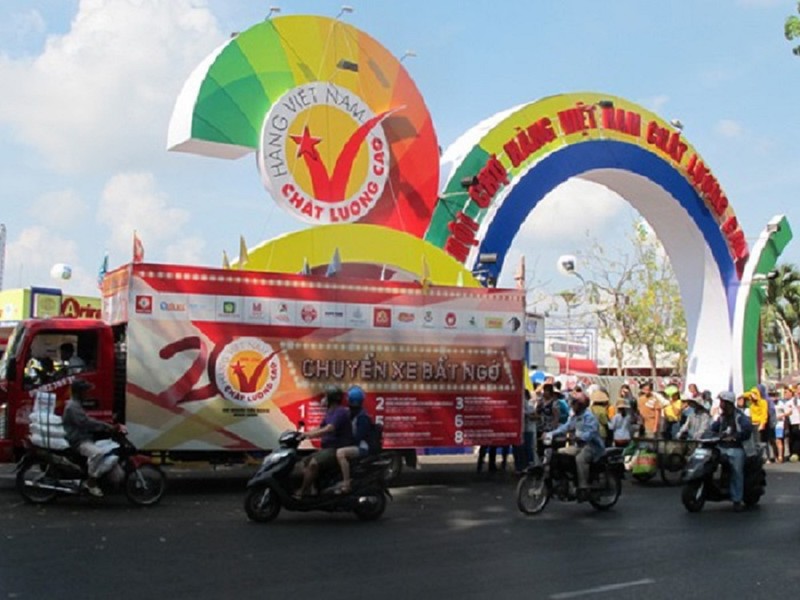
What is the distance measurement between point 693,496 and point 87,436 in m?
7.23

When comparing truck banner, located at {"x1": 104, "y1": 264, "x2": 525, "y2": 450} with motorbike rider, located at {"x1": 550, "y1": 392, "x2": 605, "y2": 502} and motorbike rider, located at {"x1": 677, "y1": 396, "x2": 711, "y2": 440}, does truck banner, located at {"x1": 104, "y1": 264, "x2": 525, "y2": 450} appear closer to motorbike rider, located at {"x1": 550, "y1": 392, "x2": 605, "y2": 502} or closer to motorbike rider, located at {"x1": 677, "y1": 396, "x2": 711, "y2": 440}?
motorbike rider, located at {"x1": 677, "y1": 396, "x2": 711, "y2": 440}

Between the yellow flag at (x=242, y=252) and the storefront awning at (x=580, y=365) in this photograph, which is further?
the storefront awning at (x=580, y=365)

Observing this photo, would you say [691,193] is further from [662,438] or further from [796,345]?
[796,345]

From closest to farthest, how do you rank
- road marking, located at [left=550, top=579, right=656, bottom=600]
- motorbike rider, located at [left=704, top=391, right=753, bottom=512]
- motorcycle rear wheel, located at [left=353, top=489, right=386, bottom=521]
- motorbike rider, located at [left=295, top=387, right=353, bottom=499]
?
road marking, located at [left=550, top=579, right=656, bottom=600], motorbike rider, located at [left=295, top=387, right=353, bottom=499], motorcycle rear wheel, located at [left=353, top=489, right=386, bottom=521], motorbike rider, located at [left=704, top=391, right=753, bottom=512]

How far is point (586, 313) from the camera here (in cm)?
4575

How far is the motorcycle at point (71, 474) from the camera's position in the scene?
12414mm

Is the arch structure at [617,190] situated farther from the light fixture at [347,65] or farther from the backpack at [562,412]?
the backpack at [562,412]

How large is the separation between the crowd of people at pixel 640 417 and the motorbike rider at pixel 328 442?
10.2 feet

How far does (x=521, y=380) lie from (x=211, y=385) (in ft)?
15.8

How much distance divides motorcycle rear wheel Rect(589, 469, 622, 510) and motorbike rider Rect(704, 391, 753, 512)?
132 centimetres

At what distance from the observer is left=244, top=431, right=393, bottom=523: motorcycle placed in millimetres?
11523

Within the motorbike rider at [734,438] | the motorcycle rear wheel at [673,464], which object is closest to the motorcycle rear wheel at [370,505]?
the motorbike rider at [734,438]

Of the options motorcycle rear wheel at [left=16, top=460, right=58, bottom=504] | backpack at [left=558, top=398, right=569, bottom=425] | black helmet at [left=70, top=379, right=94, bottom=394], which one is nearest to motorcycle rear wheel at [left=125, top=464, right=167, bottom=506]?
motorcycle rear wheel at [left=16, top=460, right=58, bottom=504]

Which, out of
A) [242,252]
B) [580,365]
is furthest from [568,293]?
[242,252]
